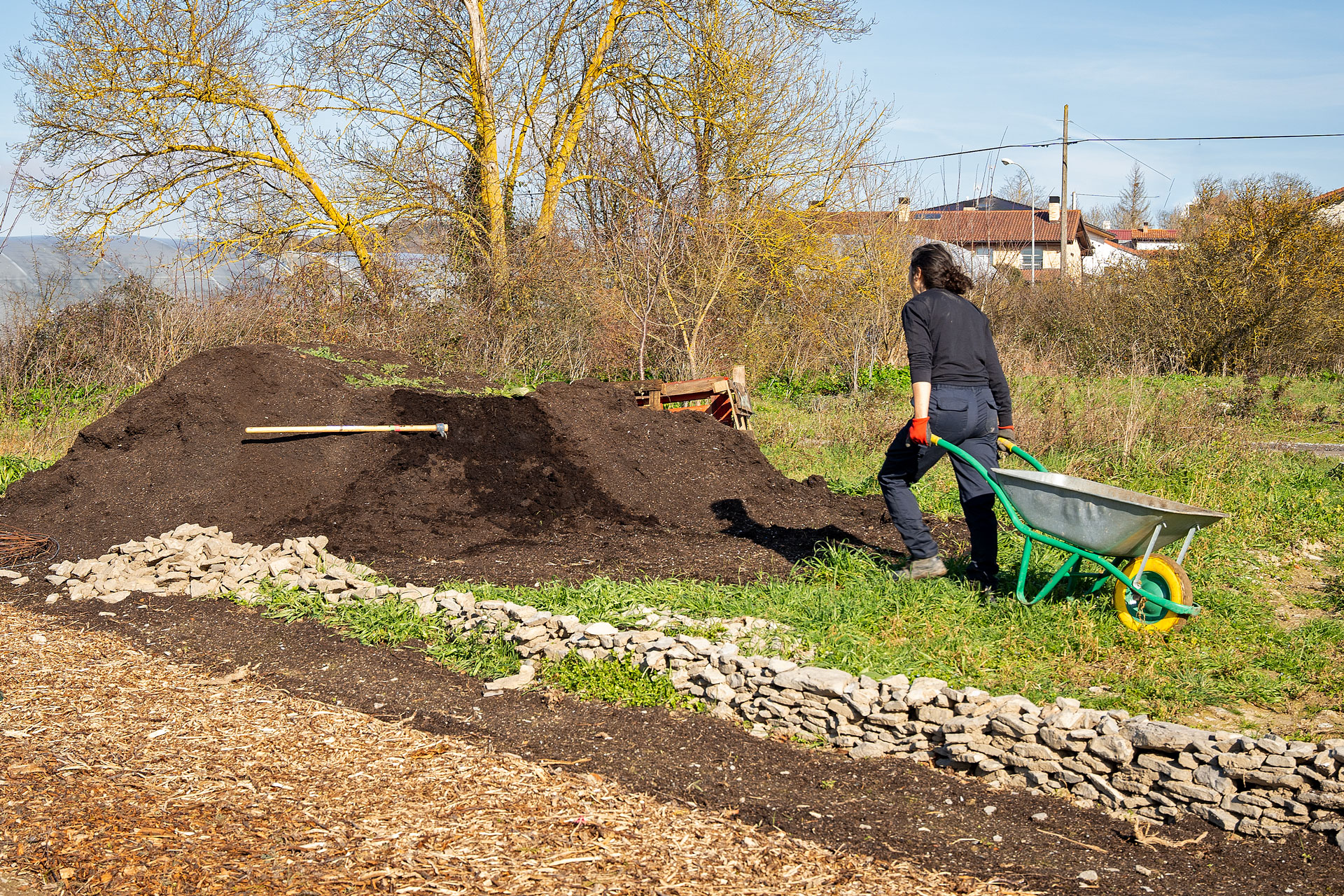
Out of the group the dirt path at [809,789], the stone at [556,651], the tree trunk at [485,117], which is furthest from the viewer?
the tree trunk at [485,117]

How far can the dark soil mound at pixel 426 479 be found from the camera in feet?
21.2

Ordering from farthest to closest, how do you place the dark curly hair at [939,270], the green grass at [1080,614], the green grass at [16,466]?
the green grass at [16,466]
the dark curly hair at [939,270]
the green grass at [1080,614]

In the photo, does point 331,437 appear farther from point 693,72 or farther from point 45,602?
point 693,72

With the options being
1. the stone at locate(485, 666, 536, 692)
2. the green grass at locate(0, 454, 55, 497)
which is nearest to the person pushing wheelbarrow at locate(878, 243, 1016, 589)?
the stone at locate(485, 666, 536, 692)

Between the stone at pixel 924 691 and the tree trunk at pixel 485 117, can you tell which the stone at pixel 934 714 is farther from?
the tree trunk at pixel 485 117

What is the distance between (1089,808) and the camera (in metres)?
3.03

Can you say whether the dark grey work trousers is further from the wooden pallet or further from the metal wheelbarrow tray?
the wooden pallet

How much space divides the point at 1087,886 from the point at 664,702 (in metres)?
1.76

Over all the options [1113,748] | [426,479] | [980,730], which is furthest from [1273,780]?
[426,479]

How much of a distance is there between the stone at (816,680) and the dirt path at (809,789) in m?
0.22

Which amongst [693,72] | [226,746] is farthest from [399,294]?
[226,746]

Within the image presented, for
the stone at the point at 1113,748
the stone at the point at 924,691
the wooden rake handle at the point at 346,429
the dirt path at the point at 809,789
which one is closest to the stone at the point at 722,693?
the dirt path at the point at 809,789

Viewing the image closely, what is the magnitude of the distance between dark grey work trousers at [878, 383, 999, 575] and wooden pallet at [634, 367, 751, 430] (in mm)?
4737

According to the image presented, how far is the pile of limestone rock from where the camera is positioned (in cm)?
286
